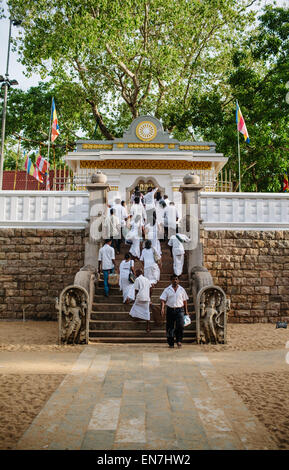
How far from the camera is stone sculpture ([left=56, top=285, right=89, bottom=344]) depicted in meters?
9.11

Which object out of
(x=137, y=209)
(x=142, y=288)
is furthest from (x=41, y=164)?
(x=142, y=288)

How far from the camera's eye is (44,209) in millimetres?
12984

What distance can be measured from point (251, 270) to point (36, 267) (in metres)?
6.04

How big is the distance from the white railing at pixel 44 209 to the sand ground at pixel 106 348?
118 inches

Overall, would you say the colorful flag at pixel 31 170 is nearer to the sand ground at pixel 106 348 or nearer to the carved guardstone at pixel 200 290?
the carved guardstone at pixel 200 290

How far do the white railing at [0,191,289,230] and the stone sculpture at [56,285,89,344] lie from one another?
160 inches

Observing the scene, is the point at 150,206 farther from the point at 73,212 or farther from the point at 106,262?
the point at 106,262

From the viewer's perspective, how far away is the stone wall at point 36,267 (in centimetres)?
1264

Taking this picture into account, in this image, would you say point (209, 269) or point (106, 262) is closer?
point (106, 262)

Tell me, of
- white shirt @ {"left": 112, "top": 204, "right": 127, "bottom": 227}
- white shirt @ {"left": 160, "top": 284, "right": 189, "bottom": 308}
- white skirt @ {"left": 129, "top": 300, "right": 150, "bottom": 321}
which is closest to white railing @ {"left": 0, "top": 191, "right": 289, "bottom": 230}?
white shirt @ {"left": 112, "top": 204, "right": 127, "bottom": 227}

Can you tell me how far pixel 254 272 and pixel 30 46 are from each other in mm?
18464

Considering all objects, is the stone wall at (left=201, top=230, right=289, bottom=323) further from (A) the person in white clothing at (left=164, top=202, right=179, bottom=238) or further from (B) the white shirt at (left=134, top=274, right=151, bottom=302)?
(B) the white shirt at (left=134, top=274, right=151, bottom=302)

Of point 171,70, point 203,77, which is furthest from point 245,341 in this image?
point 203,77

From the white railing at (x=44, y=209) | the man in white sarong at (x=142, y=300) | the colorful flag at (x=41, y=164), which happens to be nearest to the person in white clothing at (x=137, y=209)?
the white railing at (x=44, y=209)
